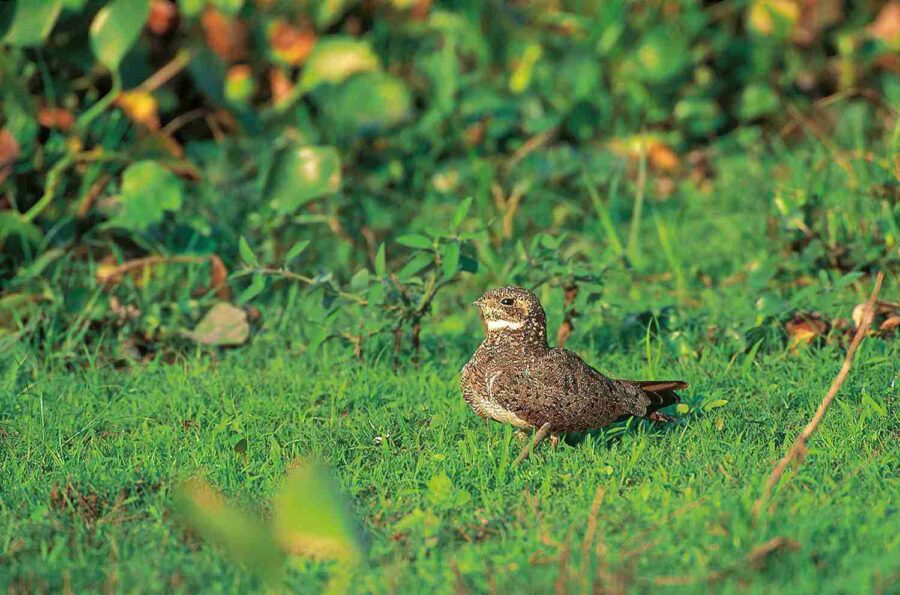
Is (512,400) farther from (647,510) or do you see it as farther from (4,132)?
(4,132)

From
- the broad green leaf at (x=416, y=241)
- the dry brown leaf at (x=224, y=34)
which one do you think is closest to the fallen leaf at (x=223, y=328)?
the broad green leaf at (x=416, y=241)

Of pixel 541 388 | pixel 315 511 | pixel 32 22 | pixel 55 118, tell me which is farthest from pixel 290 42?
pixel 315 511

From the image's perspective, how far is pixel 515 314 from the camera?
412 centimetres

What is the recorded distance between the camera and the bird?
12.6 ft

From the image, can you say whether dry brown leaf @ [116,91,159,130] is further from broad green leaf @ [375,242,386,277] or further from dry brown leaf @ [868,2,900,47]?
dry brown leaf @ [868,2,900,47]

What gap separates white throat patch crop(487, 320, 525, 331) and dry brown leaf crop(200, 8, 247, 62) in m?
3.59

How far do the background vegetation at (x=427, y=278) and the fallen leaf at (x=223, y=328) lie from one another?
0.5 inches

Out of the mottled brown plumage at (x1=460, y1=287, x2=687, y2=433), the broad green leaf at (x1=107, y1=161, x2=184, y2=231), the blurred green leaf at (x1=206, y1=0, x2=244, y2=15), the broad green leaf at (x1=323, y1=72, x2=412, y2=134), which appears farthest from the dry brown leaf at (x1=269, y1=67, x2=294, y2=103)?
the mottled brown plumage at (x1=460, y1=287, x2=687, y2=433)

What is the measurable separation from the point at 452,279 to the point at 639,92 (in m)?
2.78

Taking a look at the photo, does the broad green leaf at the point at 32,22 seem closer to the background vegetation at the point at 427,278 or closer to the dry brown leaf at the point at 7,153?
the background vegetation at the point at 427,278

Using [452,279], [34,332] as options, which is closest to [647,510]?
[452,279]

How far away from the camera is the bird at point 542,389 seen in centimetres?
384

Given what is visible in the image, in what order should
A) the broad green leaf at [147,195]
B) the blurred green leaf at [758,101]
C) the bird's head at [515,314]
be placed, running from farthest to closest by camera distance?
the blurred green leaf at [758,101] → the broad green leaf at [147,195] → the bird's head at [515,314]

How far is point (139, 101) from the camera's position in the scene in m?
6.78
